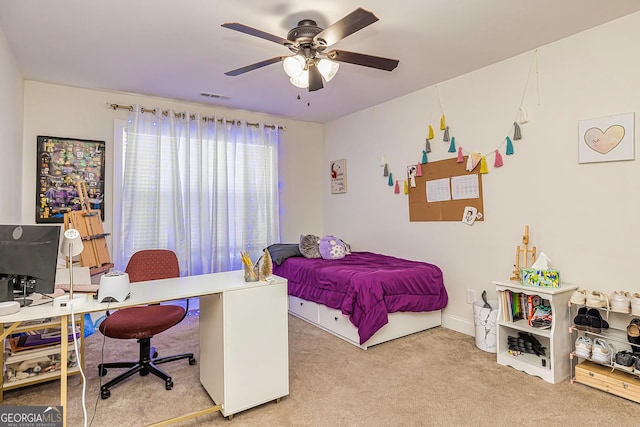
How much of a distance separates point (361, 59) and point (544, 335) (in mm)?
2286

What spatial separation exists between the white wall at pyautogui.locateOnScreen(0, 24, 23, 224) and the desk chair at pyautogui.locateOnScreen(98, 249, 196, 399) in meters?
1.07

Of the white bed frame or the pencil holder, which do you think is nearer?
the pencil holder

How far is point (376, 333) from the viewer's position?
3.03 m

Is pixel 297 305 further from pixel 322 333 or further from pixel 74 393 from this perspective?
pixel 74 393

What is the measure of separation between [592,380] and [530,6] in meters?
2.45

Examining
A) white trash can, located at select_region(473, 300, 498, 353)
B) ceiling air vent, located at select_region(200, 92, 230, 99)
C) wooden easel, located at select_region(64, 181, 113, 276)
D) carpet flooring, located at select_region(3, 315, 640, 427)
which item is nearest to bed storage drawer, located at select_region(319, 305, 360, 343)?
carpet flooring, located at select_region(3, 315, 640, 427)

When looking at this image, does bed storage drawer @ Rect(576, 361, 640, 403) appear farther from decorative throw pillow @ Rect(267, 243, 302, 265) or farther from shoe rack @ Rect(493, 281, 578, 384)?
decorative throw pillow @ Rect(267, 243, 302, 265)

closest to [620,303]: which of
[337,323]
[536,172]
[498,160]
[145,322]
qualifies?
[536,172]

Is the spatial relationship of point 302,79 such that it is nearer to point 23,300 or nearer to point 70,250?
point 70,250

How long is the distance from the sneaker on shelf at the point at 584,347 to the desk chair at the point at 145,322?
2.73m

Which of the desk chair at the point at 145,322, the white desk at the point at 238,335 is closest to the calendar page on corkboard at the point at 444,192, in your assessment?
the white desk at the point at 238,335

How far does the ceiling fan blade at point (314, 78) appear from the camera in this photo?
2439 millimetres

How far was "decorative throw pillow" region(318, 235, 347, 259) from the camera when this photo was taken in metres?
3.88

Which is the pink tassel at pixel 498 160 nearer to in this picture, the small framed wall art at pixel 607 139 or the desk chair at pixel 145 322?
the small framed wall art at pixel 607 139
